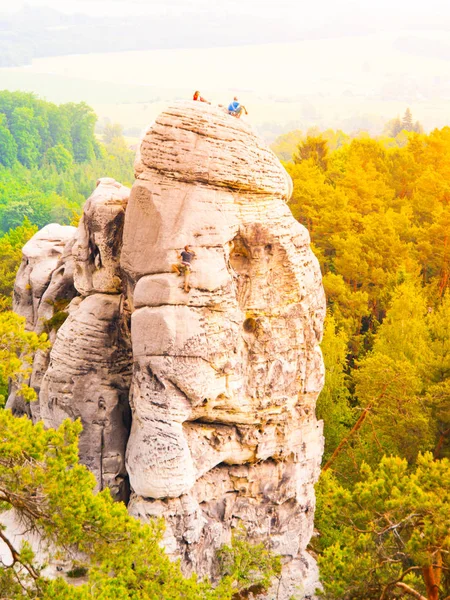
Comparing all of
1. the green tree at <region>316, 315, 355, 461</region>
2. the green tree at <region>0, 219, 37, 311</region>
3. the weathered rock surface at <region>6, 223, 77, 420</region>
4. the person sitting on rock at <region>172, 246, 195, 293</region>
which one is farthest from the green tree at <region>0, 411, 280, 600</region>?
the green tree at <region>0, 219, 37, 311</region>

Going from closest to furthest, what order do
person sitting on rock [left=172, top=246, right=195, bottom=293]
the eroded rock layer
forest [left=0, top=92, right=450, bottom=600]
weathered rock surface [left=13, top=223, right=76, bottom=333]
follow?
forest [left=0, top=92, right=450, bottom=600] → person sitting on rock [left=172, top=246, right=195, bottom=293] → the eroded rock layer → weathered rock surface [left=13, top=223, right=76, bottom=333]

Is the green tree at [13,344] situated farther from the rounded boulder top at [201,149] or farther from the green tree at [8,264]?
the green tree at [8,264]

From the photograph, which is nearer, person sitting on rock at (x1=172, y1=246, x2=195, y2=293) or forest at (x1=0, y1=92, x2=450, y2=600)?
forest at (x1=0, y1=92, x2=450, y2=600)

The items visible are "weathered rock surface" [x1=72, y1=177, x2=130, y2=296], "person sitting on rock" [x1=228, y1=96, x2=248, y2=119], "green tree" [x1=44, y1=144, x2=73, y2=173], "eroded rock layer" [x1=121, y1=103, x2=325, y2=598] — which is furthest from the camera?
"green tree" [x1=44, y1=144, x2=73, y2=173]

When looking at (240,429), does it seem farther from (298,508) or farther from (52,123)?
(52,123)

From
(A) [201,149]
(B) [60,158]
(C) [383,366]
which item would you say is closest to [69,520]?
(A) [201,149]

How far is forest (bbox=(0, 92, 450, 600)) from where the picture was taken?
564 inches

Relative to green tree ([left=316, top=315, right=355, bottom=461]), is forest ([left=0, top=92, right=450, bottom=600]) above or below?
above

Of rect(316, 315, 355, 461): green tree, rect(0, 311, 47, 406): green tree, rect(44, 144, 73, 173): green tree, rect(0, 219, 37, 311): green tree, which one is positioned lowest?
rect(44, 144, 73, 173): green tree

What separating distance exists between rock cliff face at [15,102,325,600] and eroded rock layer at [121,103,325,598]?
0.03 meters

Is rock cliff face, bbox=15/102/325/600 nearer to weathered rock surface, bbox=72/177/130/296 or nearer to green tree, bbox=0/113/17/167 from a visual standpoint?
weathered rock surface, bbox=72/177/130/296

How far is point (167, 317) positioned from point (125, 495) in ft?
15.3

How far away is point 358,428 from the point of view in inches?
1076

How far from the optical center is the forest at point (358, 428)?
47.0ft
